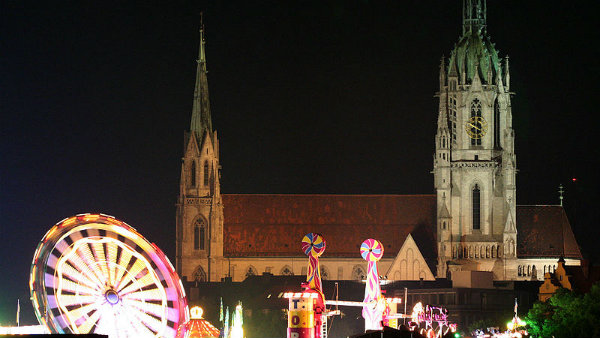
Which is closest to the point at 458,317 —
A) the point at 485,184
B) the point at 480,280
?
the point at 480,280

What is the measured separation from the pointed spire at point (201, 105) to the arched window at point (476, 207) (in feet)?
88.1

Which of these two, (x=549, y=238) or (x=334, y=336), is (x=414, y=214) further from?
(x=334, y=336)

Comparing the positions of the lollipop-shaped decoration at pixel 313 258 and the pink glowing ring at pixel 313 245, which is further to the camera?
the pink glowing ring at pixel 313 245

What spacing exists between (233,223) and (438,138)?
23811 millimetres

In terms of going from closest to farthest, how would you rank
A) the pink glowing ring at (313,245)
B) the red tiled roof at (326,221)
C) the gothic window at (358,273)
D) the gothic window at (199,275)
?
1. the pink glowing ring at (313,245)
2. the gothic window at (199,275)
3. the gothic window at (358,273)
4. the red tiled roof at (326,221)

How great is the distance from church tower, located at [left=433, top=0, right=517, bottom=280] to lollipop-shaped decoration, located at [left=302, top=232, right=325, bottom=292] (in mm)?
61054

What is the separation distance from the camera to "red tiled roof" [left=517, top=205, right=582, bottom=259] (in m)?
143

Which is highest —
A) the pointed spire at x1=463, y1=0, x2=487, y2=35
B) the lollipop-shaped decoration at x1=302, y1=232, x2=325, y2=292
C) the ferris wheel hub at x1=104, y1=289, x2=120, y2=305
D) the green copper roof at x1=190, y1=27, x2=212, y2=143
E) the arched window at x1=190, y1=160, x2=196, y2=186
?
the pointed spire at x1=463, y1=0, x2=487, y2=35

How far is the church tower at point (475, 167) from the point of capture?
138125 millimetres

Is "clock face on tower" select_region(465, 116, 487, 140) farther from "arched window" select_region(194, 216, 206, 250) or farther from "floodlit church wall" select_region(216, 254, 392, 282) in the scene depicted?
"arched window" select_region(194, 216, 206, 250)

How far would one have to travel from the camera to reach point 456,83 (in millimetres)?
139375

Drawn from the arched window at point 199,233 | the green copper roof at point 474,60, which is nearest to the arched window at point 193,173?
the arched window at point 199,233

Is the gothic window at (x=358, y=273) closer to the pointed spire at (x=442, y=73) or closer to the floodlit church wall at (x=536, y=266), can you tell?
the floodlit church wall at (x=536, y=266)

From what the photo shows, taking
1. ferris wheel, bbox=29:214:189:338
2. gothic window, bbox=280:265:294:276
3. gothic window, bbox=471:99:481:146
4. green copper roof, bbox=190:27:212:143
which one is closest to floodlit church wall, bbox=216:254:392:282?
gothic window, bbox=280:265:294:276
